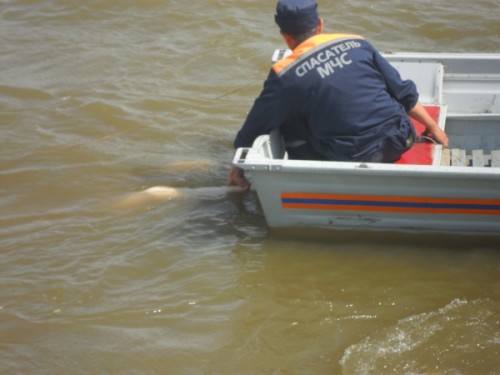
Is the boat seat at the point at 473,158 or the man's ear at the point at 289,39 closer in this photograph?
the man's ear at the point at 289,39

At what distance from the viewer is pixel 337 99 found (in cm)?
480

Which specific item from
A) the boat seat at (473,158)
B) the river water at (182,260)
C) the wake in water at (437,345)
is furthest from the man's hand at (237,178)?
the wake in water at (437,345)

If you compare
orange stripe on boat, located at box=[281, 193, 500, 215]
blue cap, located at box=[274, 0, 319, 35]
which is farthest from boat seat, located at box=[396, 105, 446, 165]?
blue cap, located at box=[274, 0, 319, 35]

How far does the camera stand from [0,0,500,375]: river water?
4234 millimetres

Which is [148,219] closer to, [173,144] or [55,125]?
[173,144]

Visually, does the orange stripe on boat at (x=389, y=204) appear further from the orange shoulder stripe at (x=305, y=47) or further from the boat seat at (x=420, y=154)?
the orange shoulder stripe at (x=305, y=47)

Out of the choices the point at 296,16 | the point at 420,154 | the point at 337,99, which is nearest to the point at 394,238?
the point at 420,154

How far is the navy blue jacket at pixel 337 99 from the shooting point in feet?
15.7

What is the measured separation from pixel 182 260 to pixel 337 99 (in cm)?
134

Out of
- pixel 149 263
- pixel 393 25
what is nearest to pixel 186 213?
pixel 149 263

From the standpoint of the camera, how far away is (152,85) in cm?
792

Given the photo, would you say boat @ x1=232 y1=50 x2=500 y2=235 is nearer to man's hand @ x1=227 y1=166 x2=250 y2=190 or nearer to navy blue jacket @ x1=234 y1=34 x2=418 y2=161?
navy blue jacket @ x1=234 y1=34 x2=418 y2=161

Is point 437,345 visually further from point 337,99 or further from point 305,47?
point 305,47

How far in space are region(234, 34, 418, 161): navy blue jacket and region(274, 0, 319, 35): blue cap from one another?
9 cm
